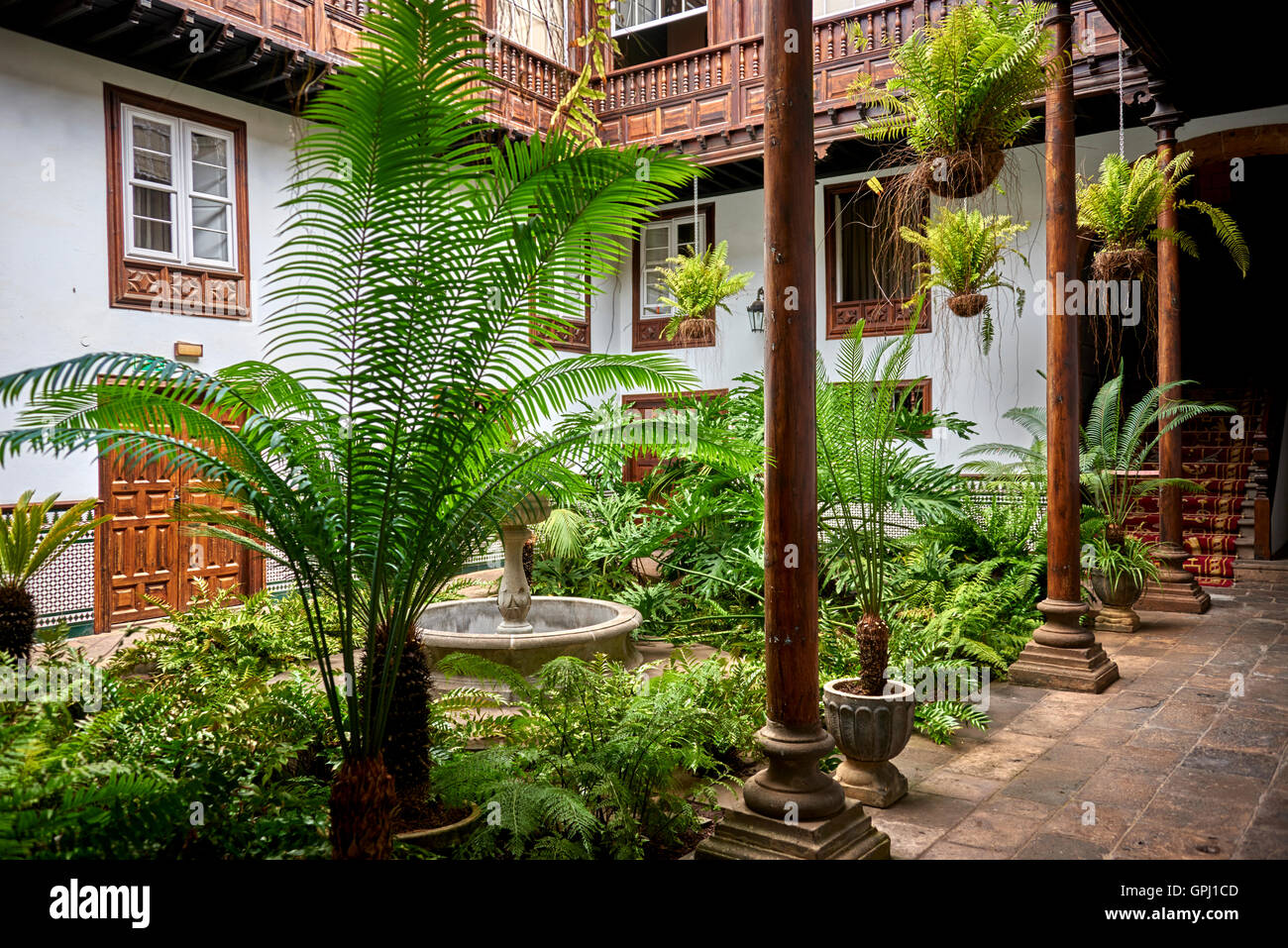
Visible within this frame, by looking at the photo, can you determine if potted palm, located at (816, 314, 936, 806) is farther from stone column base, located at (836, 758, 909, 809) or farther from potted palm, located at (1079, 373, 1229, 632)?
potted palm, located at (1079, 373, 1229, 632)

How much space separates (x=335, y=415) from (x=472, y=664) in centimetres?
135

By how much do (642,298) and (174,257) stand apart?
23.9 feet

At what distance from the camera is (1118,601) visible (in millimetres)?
7578

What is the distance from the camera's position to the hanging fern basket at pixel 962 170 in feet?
16.6

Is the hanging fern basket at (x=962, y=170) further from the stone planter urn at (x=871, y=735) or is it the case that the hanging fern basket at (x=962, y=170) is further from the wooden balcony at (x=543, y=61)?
the stone planter urn at (x=871, y=735)

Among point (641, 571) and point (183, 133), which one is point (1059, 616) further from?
point (183, 133)

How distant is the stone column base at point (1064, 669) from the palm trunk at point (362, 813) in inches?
172

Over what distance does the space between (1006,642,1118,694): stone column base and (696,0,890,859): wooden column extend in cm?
314

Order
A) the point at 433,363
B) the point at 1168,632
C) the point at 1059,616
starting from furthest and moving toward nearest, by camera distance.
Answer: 1. the point at 1168,632
2. the point at 1059,616
3. the point at 433,363

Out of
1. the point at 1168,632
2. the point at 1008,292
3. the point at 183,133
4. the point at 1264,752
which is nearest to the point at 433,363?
the point at 1264,752

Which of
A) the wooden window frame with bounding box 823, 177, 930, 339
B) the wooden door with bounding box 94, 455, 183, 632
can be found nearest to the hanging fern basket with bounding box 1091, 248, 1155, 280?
the wooden window frame with bounding box 823, 177, 930, 339

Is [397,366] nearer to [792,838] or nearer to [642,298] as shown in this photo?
[792,838]

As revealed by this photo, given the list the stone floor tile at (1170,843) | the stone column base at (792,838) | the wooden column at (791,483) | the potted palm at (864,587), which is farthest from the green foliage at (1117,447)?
the wooden column at (791,483)
